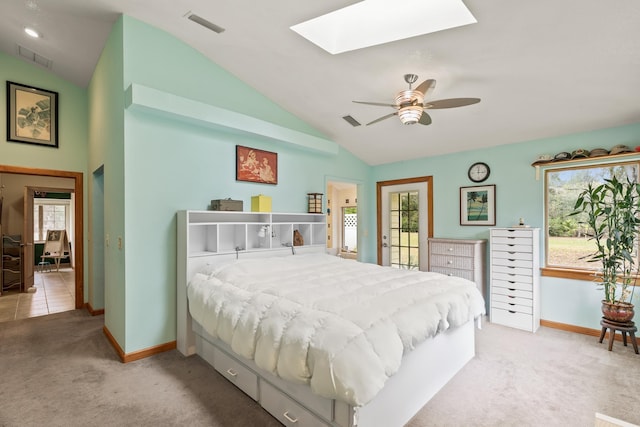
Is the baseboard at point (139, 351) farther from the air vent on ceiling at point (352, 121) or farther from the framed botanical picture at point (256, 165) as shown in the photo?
the air vent on ceiling at point (352, 121)

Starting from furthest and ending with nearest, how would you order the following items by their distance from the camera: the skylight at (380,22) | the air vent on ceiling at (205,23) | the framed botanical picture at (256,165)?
the framed botanical picture at (256,165), the air vent on ceiling at (205,23), the skylight at (380,22)

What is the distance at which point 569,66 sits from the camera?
2.62 meters

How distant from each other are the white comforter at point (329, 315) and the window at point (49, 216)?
800cm

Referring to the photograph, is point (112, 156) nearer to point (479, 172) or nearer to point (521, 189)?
point (479, 172)

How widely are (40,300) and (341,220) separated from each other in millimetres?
7274

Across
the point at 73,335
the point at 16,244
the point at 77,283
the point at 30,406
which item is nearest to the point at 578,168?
the point at 30,406

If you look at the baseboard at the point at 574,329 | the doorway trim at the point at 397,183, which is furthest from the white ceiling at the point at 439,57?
the baseboard at the point at 574,329

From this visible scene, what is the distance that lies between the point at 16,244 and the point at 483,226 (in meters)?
8.05

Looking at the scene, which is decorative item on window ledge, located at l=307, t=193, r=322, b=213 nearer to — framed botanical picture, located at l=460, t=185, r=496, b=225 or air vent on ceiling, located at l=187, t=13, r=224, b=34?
framed botanical picture, located at l=460, t=185, r=496, b=225

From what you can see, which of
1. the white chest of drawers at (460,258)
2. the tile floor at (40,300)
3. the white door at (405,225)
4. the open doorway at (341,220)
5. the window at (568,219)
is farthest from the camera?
the open doorway at (341,220)

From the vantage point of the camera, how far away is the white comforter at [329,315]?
59.4 inches

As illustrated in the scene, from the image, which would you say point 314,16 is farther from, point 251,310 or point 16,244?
point 16,244

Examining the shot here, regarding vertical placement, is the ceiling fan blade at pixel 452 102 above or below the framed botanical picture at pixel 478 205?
above

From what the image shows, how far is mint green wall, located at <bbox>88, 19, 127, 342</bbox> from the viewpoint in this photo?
2.96 metres
